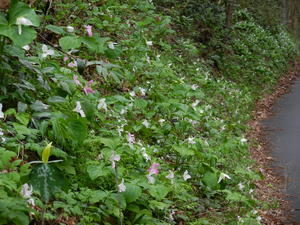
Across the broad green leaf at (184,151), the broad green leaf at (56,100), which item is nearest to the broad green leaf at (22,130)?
the broad green leaf at (56,100)

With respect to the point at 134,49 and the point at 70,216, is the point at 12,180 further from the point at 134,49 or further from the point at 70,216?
the point at 134,49

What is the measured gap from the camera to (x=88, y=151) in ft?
12.7

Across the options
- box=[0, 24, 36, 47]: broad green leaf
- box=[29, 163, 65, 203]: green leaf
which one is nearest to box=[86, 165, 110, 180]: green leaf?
box=[29, 163, 65, 203]: green leaf

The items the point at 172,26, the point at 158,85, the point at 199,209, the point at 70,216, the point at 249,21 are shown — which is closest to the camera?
the point at 70,216

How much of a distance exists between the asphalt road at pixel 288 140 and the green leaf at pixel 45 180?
4201mm

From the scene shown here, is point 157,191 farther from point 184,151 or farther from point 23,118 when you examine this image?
point 184,151

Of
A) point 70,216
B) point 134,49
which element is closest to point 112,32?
point 134,49

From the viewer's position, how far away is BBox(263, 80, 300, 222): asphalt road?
22.2ft

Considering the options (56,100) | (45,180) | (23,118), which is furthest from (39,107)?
(45,180)

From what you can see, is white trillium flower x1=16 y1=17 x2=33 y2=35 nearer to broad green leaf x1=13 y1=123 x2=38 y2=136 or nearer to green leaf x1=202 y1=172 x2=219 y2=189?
broad green leaf x1=13 y1=123 x2=38 y2=136

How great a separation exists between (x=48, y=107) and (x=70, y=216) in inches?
37.9

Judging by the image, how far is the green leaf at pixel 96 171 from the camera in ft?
10.9

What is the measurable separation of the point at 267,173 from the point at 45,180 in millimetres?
5626

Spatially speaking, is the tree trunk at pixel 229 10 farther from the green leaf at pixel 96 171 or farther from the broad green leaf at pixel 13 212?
the broad green leaf at pixel 13 212
